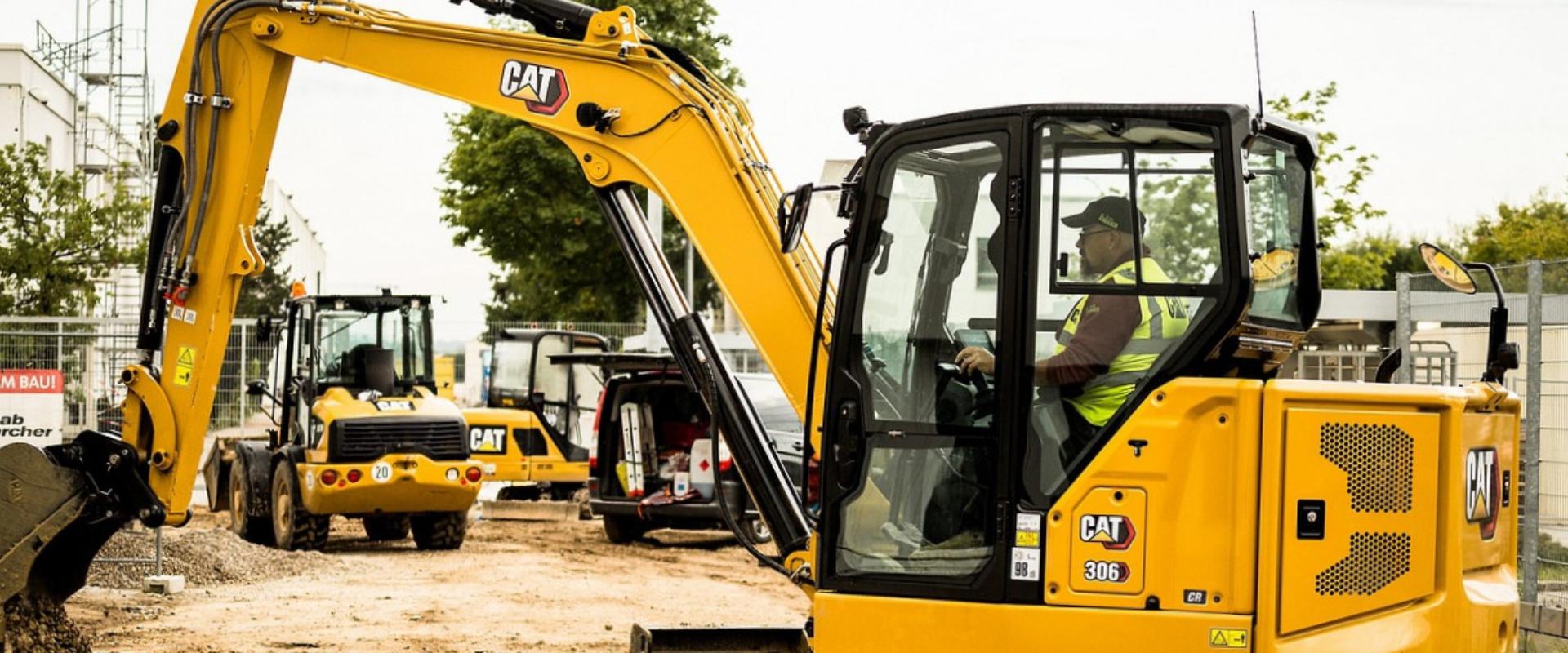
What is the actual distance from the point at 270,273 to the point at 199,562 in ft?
150

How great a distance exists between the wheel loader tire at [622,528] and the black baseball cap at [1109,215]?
12.5 m

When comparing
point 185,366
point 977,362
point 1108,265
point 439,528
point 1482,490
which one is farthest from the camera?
point 439,528

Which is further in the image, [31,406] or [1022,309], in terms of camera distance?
[31,406]

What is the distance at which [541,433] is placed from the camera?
72.5ft

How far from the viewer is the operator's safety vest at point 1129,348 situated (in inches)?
229

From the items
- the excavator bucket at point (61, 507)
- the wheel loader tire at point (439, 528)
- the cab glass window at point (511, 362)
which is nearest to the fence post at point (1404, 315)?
the excavator bucket at point (61, 507)

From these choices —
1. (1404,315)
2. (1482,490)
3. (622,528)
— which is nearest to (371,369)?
(622,528)

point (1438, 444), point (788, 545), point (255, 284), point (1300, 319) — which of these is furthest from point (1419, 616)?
point (255, 284)

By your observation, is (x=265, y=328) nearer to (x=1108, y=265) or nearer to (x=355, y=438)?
(x=355, y=438)

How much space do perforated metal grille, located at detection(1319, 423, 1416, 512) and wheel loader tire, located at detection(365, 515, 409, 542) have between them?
44.2 feet

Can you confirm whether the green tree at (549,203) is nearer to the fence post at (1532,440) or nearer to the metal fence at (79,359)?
the metal fence at (79,359)

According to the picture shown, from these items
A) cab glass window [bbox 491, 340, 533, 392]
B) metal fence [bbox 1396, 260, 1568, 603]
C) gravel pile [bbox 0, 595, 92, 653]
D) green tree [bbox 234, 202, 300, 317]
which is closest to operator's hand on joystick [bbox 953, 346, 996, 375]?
metal fence [bbox 1396, 260, 1568, 603]

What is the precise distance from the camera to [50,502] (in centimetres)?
859

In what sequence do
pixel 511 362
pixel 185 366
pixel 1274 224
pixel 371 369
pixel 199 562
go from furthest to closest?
1. pixel 511 362
2. pixel 371 369
3. pixel 199 562
4. pixel 185 366
5. pixel 1274 224
